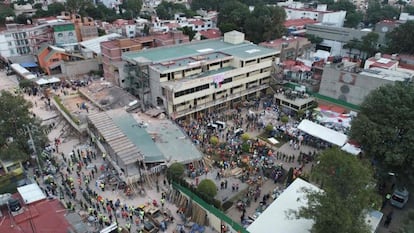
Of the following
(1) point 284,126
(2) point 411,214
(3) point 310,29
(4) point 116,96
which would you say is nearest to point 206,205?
(2) point 411,214

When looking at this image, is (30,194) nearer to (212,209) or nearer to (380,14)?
(212,209)

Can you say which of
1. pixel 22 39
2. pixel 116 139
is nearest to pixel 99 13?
pixel 22 39

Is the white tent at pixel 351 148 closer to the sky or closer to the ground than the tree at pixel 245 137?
closer to the sky

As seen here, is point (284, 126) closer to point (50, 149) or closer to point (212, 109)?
point (212, 109)

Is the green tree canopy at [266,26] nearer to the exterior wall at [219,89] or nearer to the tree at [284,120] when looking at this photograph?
the exterior wall at [219,89]

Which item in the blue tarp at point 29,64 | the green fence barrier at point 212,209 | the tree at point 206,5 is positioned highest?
the tree at point 206,5

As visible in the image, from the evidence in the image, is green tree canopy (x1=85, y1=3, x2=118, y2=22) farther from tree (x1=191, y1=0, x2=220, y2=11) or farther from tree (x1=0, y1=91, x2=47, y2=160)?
tree (x1=0, y1=91, x2=47, y2=160)

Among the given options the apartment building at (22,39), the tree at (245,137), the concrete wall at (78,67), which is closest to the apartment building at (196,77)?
the tree at (245,137)

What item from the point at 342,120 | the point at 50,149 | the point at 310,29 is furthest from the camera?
the point at 310,29
